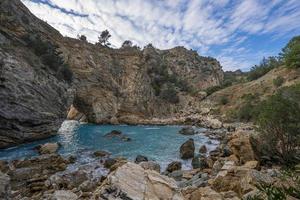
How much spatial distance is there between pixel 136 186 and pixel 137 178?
329mm

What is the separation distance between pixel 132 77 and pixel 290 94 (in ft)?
174

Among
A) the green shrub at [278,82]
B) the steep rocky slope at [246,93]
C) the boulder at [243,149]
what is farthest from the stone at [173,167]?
the green shrub at [278,82]

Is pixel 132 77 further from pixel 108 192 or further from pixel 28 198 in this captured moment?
pixel 108 192

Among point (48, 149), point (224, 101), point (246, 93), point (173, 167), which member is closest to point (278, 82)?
point (246, 93)

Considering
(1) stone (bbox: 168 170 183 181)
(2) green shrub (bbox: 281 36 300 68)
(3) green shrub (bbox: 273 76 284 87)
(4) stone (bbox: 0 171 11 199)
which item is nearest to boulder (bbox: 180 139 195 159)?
(1) stone (bbox: 168 170 183 181)

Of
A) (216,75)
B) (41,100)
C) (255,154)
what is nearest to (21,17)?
(41,100)

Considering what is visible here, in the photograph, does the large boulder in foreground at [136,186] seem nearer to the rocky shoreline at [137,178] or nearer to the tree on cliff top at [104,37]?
the rocky shoreline at [137,178]

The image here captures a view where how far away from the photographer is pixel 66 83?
46.6m

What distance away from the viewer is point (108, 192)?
6.01 meters

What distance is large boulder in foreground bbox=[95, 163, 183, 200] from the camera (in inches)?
235

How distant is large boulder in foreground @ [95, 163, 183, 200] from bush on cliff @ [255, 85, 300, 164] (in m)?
12.7

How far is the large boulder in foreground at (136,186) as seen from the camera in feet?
19.6

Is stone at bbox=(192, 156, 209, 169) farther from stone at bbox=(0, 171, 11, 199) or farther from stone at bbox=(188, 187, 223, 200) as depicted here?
stone at bbox=(0, 171, 11, 199)

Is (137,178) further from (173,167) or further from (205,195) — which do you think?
(173,167)
